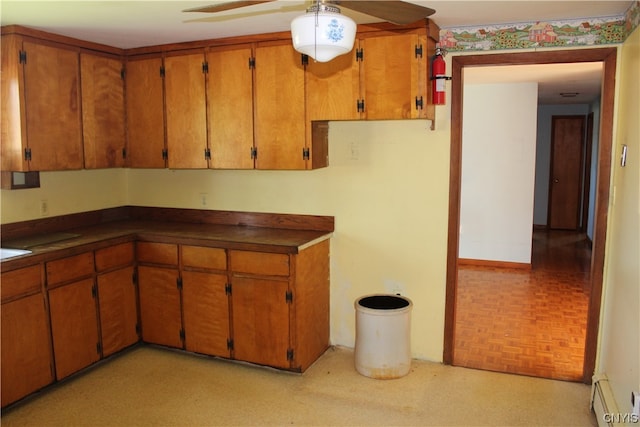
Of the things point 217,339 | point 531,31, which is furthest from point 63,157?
point 531,31

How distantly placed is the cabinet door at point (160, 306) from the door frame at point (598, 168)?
1.84m

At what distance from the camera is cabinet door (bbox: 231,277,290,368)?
3.37 meters

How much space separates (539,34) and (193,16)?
6.52ft

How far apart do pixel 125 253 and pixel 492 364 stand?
8.49ft

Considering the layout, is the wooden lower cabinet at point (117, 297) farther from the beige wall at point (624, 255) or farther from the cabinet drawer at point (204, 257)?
the beige wall at point (624, 255)

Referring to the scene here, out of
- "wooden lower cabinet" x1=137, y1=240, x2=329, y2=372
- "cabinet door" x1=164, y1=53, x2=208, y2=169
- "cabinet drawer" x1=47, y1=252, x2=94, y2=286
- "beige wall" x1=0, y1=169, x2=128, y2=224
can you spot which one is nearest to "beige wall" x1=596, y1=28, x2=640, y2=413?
"wooden lower cabinet" x1=137, y1=240, x2=329, y2=372

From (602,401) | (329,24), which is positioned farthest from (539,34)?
(602,401)

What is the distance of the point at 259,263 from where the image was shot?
3.38 m

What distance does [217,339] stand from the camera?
11.8ft

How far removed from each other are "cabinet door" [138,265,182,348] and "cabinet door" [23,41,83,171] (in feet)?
2.96

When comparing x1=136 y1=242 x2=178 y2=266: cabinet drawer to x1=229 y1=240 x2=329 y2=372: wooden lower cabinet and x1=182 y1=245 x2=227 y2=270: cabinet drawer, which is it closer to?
x1=182 y1=245 x2=227 y2=270: cabinet drawer

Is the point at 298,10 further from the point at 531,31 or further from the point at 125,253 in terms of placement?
the point at 125,253

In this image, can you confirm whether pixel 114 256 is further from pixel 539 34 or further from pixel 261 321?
pixel 539 34

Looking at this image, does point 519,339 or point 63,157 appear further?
point 519,339
